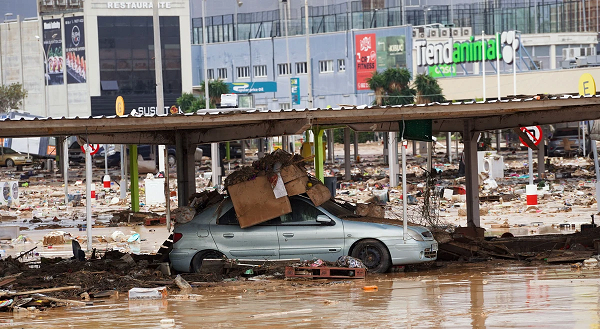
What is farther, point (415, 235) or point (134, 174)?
point (134, 174)

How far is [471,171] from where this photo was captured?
58.7ft

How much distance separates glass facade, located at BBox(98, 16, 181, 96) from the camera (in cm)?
8788

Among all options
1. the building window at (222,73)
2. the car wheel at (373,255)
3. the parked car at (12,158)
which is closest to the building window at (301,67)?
the building window at (222,73)

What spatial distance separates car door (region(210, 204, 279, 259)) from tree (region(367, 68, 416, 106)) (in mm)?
54188

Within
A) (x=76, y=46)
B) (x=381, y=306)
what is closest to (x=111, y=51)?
(x=76, y=46)

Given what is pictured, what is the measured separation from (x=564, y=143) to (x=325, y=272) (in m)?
40.4

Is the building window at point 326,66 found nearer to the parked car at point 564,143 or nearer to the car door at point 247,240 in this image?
the parked car at point 564,143

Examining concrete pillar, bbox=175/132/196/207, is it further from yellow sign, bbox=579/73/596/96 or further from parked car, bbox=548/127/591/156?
parked car, bbox=548/127/591/156

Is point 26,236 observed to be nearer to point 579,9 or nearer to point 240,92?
point 240,92

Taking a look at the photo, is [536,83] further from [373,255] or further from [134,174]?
[373,255]

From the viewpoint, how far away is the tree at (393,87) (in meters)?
68.1

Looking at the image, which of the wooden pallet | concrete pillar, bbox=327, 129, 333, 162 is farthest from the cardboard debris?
concrete pillar, bbox=327, 129, 333, 162

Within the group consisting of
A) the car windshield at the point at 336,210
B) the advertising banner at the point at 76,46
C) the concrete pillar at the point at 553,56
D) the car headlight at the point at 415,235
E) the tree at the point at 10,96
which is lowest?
the car headlight at the point at 415,235

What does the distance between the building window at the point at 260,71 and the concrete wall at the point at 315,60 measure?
0.37 meters
